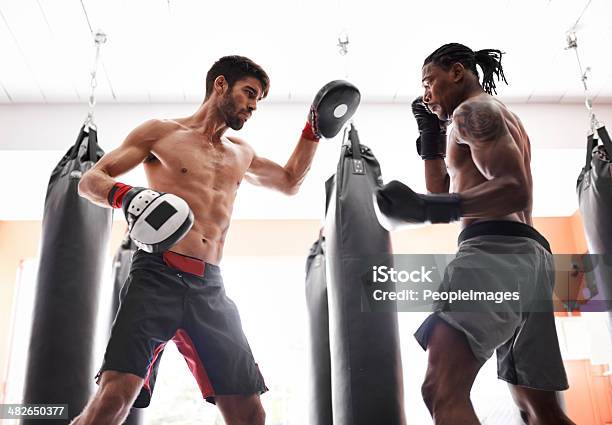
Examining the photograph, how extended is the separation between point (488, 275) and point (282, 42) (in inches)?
83.8

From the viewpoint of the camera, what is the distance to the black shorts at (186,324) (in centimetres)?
172

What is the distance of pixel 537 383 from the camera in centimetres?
156

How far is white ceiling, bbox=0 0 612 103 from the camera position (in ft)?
9.93

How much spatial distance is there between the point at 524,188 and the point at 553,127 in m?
2.63

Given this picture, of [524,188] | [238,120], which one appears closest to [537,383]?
[524,188]

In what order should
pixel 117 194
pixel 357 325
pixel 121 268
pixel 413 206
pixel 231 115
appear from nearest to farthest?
pixel 413 206 < pixel 117 194 < pixel 357 325 < pixel 231 115 < pixel 121 268

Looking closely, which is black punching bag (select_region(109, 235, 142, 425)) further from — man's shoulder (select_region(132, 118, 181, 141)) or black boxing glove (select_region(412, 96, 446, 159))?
black boxing glove (select_region(412, 96, 446, 159))

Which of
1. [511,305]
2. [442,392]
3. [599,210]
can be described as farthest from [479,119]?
[599,210]

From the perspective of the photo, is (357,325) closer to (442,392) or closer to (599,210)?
(442,392)

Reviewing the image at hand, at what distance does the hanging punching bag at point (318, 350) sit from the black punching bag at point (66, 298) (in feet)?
3.25

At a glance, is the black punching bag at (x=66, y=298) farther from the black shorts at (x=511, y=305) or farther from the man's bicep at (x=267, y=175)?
the black shorts at (x=511, y=305)

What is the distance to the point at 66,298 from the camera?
88.2 inches

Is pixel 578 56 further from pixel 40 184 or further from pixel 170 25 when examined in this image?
A: pixel 40 184

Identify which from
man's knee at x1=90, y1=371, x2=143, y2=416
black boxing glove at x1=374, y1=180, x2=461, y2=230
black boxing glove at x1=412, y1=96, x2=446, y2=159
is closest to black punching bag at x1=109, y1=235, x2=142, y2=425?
man's knee at x1=90, y1=371, x2=143, y2=416
